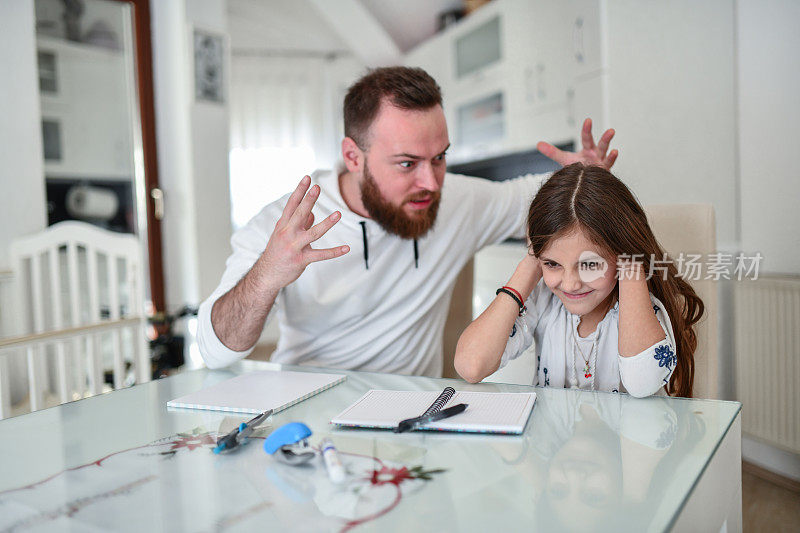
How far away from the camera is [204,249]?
342cm

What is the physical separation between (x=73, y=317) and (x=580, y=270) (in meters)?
1.82

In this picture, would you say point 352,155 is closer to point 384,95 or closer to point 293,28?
point 384,95

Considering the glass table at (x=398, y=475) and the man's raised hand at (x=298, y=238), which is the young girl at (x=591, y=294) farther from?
the man's raised hand at (x=298, y=238)

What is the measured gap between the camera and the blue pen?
2.50 feet

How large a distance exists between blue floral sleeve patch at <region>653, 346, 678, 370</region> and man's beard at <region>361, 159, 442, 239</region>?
0.64 metres

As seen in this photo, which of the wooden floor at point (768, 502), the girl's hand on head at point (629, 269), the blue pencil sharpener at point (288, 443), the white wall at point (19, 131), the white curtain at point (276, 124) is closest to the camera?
the blue pencil sharpener at point (288, 443)

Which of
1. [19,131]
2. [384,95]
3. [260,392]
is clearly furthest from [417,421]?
[19,131]

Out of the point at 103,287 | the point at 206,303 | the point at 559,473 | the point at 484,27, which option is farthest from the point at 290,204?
the point at 484,27

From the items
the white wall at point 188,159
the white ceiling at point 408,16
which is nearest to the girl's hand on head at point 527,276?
the white wall at point 188,159

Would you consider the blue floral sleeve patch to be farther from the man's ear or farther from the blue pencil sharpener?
the man's ear

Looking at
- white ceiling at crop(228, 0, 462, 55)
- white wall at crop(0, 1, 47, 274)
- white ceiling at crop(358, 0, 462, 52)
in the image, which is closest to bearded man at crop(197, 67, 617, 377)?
white wall at crop(0, 1, 47, 274)

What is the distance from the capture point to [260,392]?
3.34 feet

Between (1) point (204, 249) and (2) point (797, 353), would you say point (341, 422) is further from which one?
(1) point (204, 249)

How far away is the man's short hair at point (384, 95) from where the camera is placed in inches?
56.5
